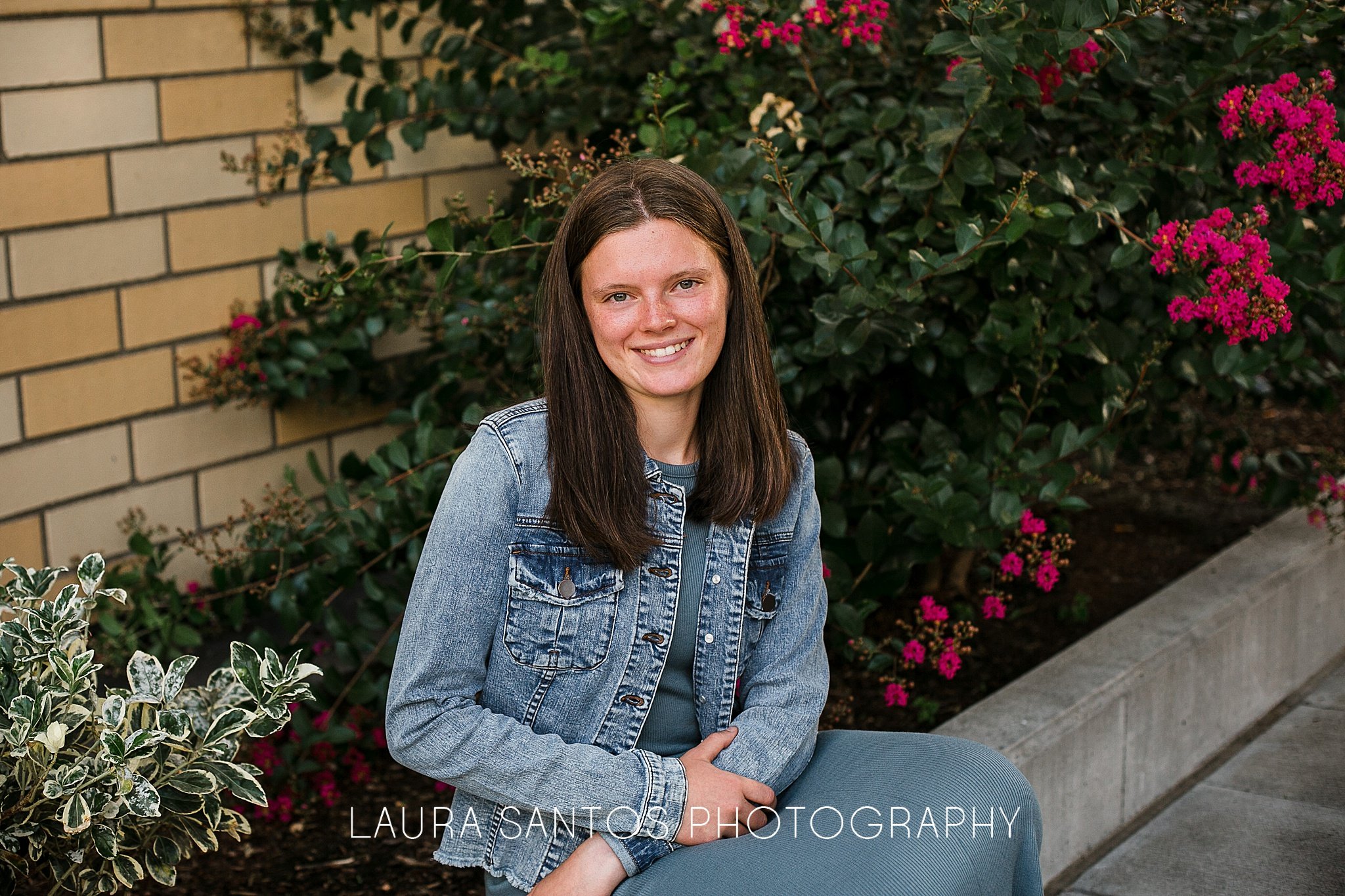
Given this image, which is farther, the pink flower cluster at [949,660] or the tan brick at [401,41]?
the tan brick at [401,41]

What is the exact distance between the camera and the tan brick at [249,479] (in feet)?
10.8

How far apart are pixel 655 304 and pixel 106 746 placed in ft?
2.72

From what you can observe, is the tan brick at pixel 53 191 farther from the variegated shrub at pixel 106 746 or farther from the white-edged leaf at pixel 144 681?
the white-edged leaf at pixel 144 681

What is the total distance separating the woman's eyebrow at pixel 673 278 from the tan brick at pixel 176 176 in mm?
1717

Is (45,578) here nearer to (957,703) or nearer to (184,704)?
(184,704)

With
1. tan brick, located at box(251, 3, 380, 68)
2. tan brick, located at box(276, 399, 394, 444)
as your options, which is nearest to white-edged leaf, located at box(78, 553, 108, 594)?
tan brick, located at box(276, 399, 394, 444)

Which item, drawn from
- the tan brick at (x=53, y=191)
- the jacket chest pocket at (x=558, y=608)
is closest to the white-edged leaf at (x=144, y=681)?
the jacket chest pocket at (x=558, y=608)

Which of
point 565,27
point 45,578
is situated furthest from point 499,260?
point 45,578

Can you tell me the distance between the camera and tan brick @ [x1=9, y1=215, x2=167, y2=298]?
2855 mm

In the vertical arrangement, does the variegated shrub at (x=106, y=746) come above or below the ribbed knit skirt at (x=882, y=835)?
above

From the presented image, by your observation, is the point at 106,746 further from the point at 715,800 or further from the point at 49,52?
the point at 49,52

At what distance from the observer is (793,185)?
2242 mm

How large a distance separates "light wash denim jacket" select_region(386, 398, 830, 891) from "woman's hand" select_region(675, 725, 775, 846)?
0.02 meters

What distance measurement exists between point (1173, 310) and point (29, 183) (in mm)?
2244
